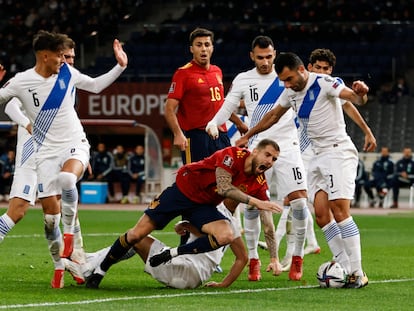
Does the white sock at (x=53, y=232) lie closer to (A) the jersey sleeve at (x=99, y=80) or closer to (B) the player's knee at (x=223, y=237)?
(A) the jersey sleeve at (x=99, y=80)

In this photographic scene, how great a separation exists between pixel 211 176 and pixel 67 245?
159 cm

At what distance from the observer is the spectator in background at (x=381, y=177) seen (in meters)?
32.5

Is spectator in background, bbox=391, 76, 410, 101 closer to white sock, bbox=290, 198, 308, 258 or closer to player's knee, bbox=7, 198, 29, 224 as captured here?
white sock, bbox=290, 198, 308, 258

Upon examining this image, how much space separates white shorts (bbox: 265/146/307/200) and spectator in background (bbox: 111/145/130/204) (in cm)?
2055

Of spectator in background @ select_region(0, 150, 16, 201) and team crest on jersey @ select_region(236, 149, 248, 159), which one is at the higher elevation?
team crest on jersey @ select_region(236, 149, 248, 159)

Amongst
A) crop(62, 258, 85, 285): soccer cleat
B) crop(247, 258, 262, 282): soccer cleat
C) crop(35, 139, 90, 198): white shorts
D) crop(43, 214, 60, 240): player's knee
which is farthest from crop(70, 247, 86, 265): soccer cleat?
crop(247, 258, 262, 282): soccer cleat

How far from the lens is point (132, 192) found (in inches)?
1378

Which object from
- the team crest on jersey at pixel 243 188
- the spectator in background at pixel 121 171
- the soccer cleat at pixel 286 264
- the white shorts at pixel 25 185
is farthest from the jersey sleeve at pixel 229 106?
the spectator in background at pixel 121 171

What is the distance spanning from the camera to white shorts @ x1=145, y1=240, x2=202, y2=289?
11.5 metres

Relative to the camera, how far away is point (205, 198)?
37.7 feet

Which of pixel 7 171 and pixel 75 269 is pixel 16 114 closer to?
pixel 75 269

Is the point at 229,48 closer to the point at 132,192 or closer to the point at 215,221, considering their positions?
the point at 132,192

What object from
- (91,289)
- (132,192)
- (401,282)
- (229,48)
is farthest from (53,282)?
(229,48)

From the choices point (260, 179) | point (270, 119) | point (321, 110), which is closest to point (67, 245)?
point (260, 179)
